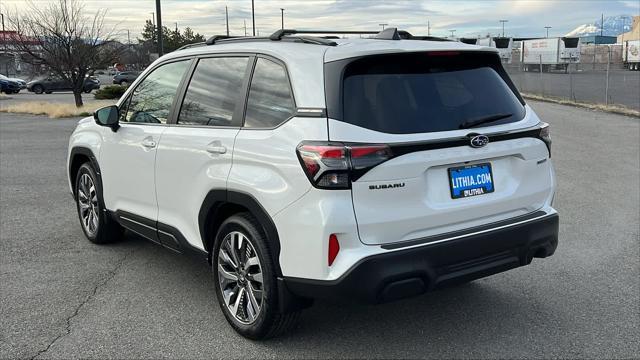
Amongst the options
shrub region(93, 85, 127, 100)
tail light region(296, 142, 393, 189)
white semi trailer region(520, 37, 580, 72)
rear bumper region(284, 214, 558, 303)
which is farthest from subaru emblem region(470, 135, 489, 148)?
white semi trailer region(520, 37, 580, 72)

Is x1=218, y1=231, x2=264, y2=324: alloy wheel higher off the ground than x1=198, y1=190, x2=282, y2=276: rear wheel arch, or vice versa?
x1=198, y1=190, x2=282, y2=276: rear wheel arch

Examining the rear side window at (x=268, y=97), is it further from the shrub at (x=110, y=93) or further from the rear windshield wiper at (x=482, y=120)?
the shrub at (x=110, y=93)

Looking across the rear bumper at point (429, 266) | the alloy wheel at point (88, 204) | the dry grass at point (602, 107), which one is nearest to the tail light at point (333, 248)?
the rear bumper at point (429, 266)

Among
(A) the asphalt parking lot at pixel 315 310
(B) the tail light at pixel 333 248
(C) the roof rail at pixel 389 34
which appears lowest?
(A) the asphalt parking lot at pixel 315 310

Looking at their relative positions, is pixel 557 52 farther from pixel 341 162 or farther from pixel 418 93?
pixel 341 162

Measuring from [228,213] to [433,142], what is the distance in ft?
4.70

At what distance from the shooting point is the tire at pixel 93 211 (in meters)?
5.51

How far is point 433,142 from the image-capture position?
328 centimetres

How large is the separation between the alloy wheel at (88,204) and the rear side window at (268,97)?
255cm

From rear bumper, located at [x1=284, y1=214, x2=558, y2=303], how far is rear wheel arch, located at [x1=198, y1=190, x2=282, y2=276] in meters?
0.24

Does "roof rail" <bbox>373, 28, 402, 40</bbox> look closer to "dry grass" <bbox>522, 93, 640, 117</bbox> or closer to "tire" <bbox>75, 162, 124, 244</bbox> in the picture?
"tire" <bbox>75, 162, 124, 244</bbox>

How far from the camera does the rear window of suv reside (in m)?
3.23

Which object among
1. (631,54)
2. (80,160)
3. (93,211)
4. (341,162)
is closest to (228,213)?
(341,162)

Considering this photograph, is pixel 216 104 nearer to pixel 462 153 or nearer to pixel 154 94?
pixel 154 94
